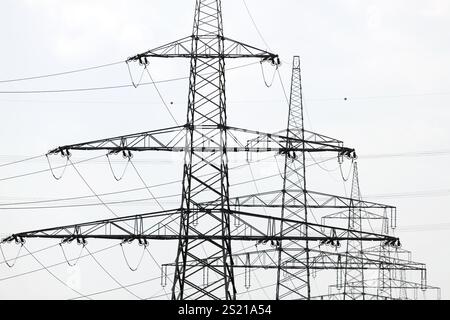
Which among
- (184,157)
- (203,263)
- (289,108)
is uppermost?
(289,108)

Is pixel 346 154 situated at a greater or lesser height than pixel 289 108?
lesser

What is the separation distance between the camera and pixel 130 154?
24.9m

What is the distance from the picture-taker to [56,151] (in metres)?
25.1
